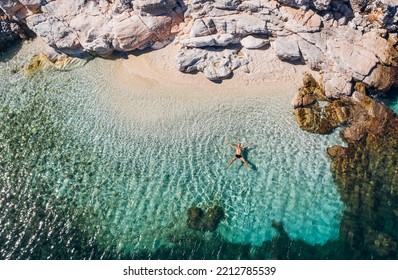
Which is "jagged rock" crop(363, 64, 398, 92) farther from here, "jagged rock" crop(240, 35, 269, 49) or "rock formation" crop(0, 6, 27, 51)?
"rock formation" crop(0, 6, 27, 51)

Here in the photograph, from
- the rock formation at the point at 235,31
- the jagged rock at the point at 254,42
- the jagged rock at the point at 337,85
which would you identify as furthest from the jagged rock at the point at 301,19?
the jagged rock at the point at 337,85

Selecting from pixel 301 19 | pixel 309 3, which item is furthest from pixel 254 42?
pixel 309 3

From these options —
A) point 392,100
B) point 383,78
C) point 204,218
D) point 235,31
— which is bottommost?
point 392,100

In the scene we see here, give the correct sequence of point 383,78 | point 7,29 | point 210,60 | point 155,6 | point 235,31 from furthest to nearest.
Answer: point 7,29
point 210,60
point 235,31
point 155,6
point 383,78

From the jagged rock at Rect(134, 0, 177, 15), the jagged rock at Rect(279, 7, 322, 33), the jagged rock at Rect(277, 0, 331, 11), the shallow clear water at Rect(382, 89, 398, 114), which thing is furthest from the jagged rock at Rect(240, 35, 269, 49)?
the shallow clear water at Rect(382, 89, 398, 114)

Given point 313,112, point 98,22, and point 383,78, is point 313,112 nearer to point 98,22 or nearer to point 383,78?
point 383,78

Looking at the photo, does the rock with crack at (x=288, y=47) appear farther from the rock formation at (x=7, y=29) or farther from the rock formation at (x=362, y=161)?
the rock formation at (x=7, y=29)
